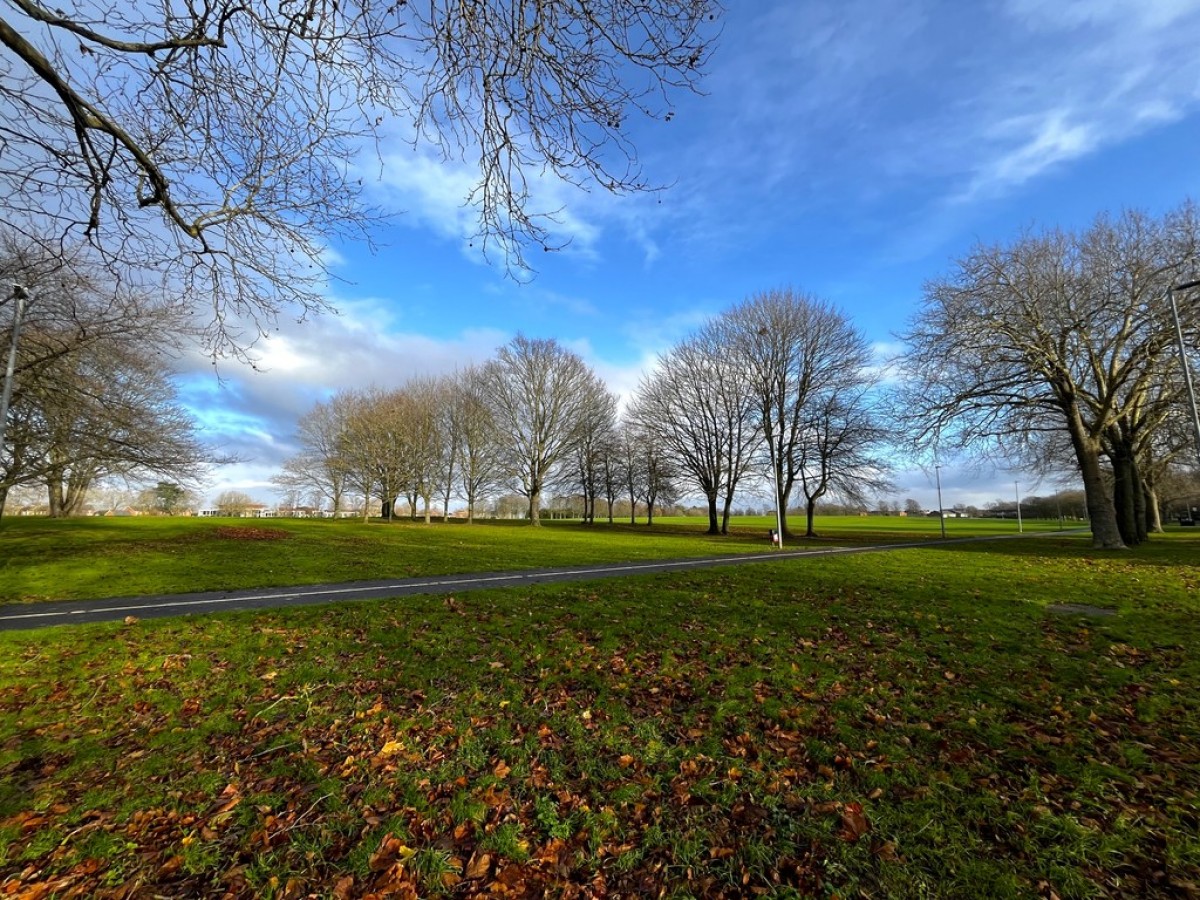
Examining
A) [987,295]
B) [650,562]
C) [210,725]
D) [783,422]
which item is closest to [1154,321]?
[987,295]

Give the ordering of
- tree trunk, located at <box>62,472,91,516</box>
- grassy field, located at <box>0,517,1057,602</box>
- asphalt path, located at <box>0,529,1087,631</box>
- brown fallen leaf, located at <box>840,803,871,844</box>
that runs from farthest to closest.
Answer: tree trunk, located at <box>62,472,91,516</box>
grassy field, located at <box>0,517,1057,602</box>
asphalt path, located at <box>0,529,1087,631</box>
brown fallen leaf, located at <box>840,803,871,844</box>

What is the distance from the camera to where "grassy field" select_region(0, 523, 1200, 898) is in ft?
9.86

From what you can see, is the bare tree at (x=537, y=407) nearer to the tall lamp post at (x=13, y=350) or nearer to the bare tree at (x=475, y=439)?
the bare tree at (x=475, y=439)

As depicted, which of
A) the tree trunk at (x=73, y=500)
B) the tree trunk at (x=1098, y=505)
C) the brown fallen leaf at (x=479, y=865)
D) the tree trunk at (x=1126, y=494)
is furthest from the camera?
the tree trunk at (x=73, y=500)

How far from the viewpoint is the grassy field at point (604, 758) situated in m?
3.01

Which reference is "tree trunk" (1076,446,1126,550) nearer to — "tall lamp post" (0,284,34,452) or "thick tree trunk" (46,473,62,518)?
"tall lamp post" (0,284,34,452)

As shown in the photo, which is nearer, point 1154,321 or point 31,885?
point 31,885

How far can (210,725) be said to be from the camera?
4.69 metres

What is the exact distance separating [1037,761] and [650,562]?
1318cm

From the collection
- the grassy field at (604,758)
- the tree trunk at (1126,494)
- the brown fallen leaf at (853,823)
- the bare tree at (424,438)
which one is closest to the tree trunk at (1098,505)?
the tree trunk at (1126,494)

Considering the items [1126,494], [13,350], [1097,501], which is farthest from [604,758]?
[1126,494]

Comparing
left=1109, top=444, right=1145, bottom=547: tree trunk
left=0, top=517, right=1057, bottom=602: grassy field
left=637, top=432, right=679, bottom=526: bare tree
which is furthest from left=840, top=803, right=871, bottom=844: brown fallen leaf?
left=637, top=432, right=679, bottom=526: bare tree

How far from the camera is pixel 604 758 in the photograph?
4172mm

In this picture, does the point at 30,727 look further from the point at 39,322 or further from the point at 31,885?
the point at 39,322
